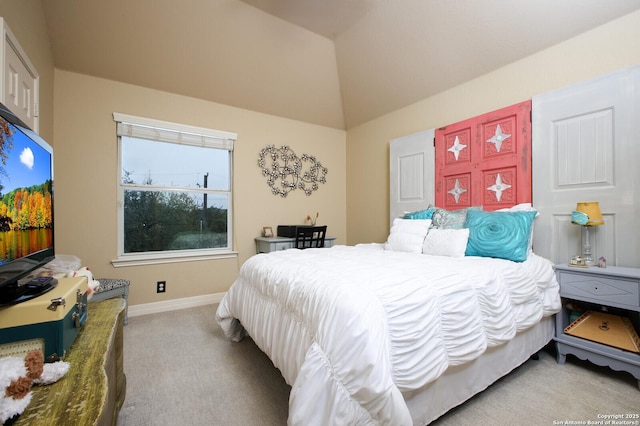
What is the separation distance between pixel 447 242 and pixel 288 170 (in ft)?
8.02

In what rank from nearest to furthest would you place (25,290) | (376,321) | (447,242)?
(25,290) → (376,321) → (447,242)

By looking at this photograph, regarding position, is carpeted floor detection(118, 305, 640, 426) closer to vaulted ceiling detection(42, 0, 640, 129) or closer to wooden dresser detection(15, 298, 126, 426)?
wooden dresser detection(15, 298, 126, 426)

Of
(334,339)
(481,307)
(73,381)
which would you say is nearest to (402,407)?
(334,339)

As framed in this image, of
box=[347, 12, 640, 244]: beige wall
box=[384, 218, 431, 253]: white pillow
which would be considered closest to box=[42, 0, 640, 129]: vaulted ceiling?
box=[347, 12, 640, 244]: beige wall

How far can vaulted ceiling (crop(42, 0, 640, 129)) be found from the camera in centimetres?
234

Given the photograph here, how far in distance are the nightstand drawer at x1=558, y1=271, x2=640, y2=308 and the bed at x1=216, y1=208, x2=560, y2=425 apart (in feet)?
0.27

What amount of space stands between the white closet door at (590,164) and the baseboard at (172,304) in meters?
3.49

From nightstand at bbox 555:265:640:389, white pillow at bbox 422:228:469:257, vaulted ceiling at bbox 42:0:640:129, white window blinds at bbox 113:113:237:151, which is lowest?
nightstand at bbox 555:265:640:389

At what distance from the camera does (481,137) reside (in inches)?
107

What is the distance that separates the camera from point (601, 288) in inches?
69.4

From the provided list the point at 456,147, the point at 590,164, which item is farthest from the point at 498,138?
the point at 590,164

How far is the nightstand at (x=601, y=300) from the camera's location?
1.64m

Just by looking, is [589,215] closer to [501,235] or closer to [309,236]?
[501,235]

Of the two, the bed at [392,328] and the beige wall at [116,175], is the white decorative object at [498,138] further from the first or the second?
the beige wall at [116,175]
